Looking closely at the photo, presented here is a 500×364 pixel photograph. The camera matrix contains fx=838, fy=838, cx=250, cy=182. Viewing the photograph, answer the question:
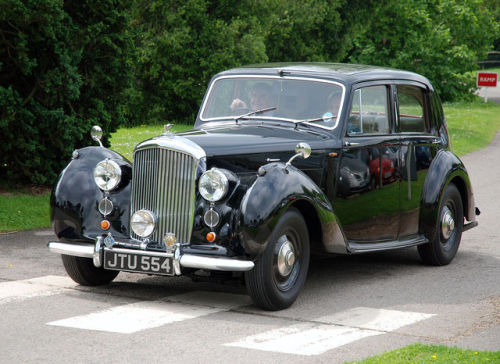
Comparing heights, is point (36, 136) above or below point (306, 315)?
above

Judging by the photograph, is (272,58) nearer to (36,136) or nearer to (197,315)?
(36,136)

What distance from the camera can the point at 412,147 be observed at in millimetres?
8383

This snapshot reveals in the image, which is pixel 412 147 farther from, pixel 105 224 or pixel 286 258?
pixel 105 224

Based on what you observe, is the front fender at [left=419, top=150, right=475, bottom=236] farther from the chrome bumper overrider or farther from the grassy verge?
the grassy verge

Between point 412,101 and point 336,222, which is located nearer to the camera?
point 336,222

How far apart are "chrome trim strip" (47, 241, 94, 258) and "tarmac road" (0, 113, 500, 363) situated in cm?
38

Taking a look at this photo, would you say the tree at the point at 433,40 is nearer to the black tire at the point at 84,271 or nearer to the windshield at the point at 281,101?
the windshield at the point at 281,101

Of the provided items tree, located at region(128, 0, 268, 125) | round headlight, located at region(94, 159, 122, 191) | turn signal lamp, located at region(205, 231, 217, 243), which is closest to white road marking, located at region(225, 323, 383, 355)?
turn signal lamp, located at region(205, 231, 217, 243)

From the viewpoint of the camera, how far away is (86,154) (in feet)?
24.3

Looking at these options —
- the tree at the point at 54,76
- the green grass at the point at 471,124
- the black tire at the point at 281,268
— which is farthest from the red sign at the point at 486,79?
the black tire at the point at 281,268

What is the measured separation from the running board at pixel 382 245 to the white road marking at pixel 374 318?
966mm

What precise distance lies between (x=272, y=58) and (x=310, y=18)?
7.78 feet

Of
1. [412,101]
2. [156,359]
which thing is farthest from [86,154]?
[412,101]

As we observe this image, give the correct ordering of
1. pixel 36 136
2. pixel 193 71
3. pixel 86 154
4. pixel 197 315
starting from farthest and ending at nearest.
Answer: pixel 193 71
pixel 36 136
pixel 86 154
pixel 197 315
